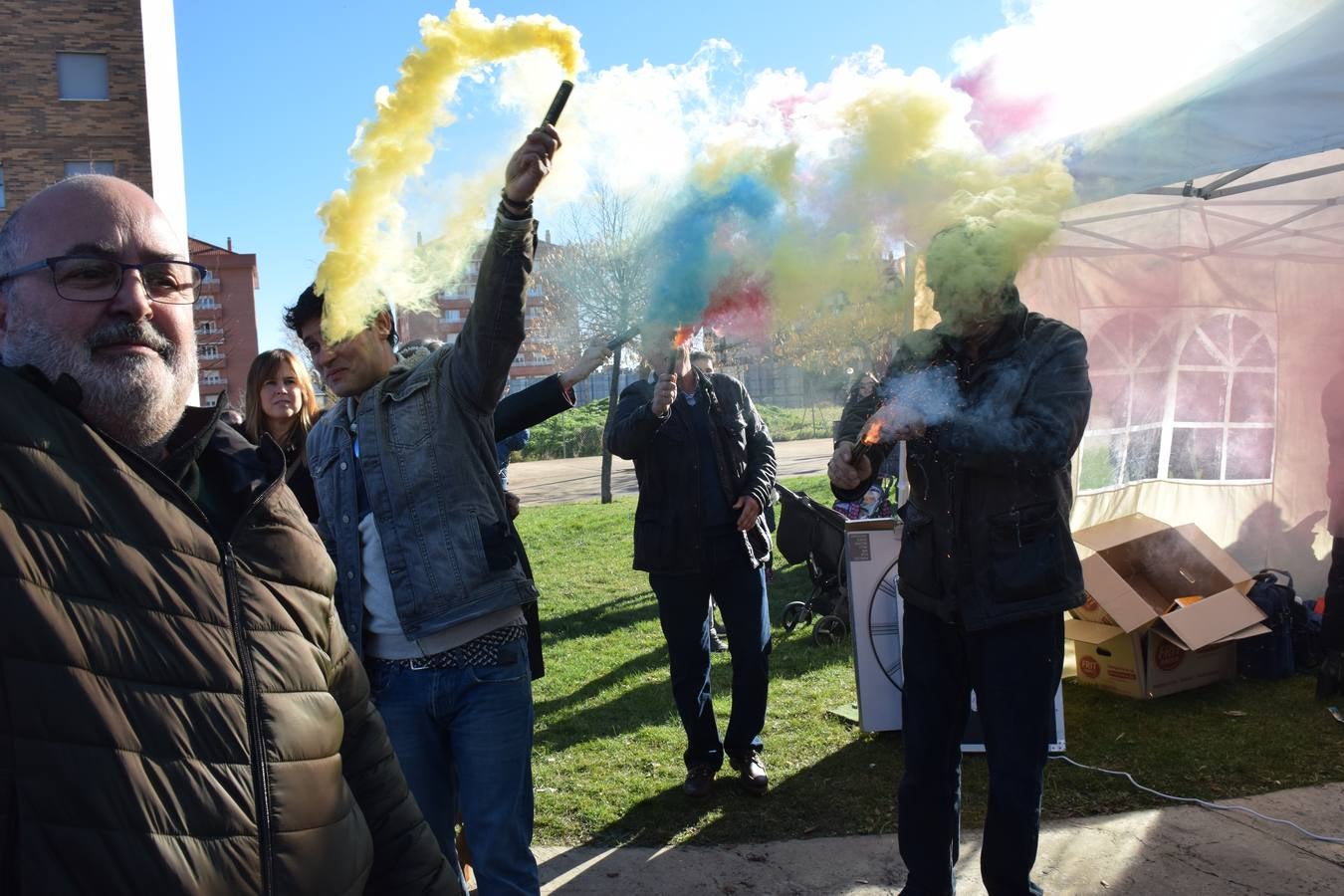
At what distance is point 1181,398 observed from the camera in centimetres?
659

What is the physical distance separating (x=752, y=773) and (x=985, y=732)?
5.49ft

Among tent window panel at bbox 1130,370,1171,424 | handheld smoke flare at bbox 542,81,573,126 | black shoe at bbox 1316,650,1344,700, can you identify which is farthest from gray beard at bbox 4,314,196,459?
tent window panel at bbox 1130,370,1171,424

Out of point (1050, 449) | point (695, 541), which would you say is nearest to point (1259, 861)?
point (1050, 449)

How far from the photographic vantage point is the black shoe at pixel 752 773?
4281mm

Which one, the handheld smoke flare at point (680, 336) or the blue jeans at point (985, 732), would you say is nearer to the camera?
the blue jeans at point (985, 732)

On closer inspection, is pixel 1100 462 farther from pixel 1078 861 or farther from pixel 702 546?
pixel 702 546

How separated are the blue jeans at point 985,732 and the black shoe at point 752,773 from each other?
4.16ft

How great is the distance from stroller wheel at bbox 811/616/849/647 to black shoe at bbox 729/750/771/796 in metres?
2.39

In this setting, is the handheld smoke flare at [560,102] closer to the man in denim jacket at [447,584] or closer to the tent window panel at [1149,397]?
the man in denim jacket at [447,584]

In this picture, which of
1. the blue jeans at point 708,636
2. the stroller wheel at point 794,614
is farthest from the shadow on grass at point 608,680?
the blue jeans at point 708,636

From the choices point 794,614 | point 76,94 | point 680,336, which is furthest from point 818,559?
point 76,94

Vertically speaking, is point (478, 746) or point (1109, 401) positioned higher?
point (1109, 401)

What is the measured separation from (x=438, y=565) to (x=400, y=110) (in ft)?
4.09

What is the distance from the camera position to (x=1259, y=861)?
138 inches
